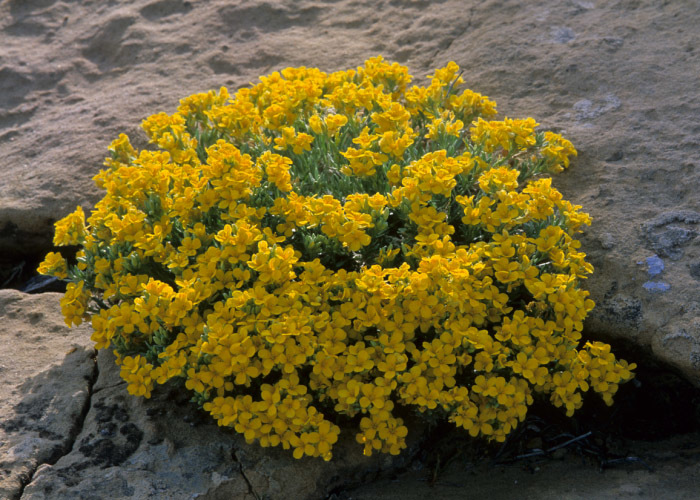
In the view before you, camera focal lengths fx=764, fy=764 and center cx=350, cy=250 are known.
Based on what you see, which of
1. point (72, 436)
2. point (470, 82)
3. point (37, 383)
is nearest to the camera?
point (72, 436)

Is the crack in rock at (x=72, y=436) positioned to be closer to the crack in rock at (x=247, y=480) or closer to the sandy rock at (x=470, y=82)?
the crack in rock at (x=247, y=480)

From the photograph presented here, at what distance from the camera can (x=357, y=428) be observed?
2893 millimetres

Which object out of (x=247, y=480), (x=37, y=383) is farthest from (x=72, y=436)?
(x=247, y=480)

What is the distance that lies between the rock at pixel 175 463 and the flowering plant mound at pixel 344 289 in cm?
14

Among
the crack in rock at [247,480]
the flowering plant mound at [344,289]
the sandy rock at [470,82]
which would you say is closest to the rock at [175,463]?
the crack in rock at [247,480]

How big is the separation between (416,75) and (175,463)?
2718 millimetres

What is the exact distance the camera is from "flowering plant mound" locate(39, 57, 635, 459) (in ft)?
8.60

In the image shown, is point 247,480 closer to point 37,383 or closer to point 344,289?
point 344,289

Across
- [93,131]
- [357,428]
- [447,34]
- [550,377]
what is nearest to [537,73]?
[447,34]

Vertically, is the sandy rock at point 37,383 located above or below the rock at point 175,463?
above

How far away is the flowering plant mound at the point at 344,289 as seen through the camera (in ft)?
8.60

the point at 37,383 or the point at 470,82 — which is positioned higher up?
the point at 470,82

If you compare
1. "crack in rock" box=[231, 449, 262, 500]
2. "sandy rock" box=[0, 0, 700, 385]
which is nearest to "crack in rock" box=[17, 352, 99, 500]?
"crack in rock" box=[231, 449, 262, 500]

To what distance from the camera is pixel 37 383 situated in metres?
Answer: 3.10
